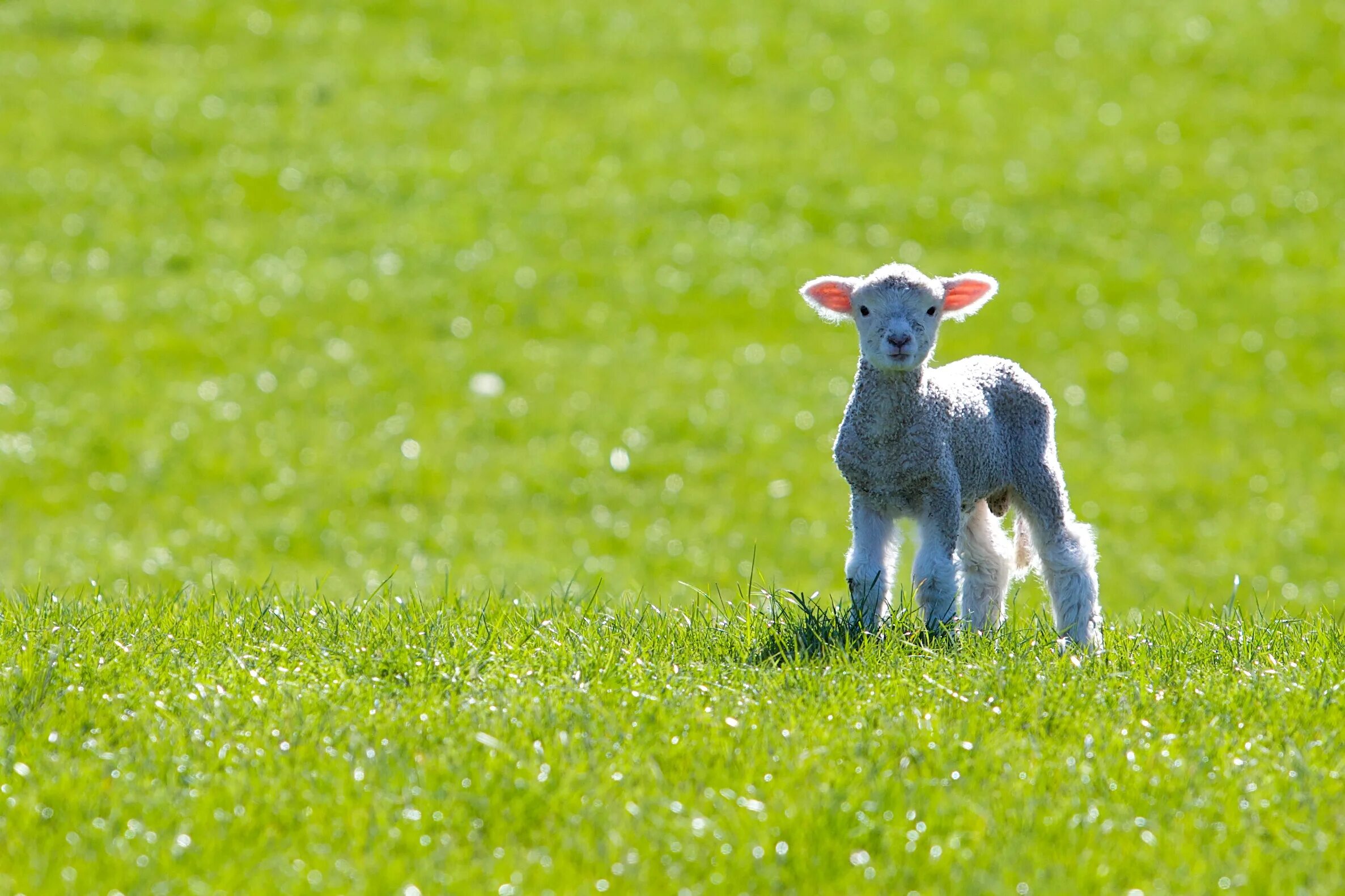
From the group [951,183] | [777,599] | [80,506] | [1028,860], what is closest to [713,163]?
[951,183]

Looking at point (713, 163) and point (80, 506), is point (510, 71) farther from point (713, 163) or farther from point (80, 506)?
point (80, 506)

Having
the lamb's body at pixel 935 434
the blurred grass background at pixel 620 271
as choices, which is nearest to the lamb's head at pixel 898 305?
the lamb's body at pixel 935 434

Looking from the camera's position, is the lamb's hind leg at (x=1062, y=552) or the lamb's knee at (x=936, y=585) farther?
the lamb's hind leg at (x=1062, y=552)

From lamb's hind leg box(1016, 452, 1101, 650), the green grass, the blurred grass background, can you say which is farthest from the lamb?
the blurred grass background

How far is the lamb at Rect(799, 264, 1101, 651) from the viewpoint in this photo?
19.0 feet

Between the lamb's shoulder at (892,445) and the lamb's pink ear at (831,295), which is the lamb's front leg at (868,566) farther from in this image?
the lamb's pink ear at (831,295)

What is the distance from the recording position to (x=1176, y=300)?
20.8 metres

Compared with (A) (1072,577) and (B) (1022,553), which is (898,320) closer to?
(A) (1072,577)

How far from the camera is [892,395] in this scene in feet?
19.1

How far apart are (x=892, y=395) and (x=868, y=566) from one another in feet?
2.17

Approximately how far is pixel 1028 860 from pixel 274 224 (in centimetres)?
1892

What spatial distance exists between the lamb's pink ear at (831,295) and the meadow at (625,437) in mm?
1174

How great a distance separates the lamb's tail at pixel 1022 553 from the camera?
653 cm

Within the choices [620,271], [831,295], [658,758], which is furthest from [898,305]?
[620,271]
